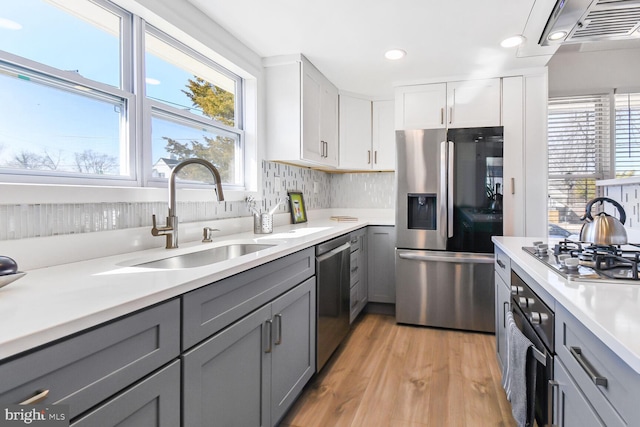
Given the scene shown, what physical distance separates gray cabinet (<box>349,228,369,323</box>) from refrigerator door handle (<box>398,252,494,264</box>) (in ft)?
1.24

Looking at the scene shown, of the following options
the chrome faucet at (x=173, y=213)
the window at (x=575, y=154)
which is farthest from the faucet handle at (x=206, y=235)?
the window at (x=575, y=154)

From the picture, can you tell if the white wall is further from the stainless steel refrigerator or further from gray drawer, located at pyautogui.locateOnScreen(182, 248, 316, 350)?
gray drawer, located at pyautogui.locateOnScreen(182, 248, 316, 350)

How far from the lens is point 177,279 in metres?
1.07

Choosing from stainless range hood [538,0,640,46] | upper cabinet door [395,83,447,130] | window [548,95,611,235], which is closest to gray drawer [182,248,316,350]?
stainless range hood [538,0,640,46]

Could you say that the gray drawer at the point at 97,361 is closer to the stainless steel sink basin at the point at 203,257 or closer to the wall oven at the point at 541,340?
the stainless steel sink basin at the point at 203,257

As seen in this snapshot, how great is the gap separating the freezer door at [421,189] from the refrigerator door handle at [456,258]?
3.1 inches

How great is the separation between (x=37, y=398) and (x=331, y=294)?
1.82 metres

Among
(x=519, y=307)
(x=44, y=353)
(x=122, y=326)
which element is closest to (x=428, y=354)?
(x=519, y=307)

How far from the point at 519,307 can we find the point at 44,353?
1697 mm

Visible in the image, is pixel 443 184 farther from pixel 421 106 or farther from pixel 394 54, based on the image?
pixel 394 54

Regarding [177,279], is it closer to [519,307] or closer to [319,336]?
[319,336]

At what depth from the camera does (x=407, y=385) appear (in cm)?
218

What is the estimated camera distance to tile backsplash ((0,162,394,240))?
1286 millimetres

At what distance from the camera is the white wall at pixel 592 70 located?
11.1 ft
